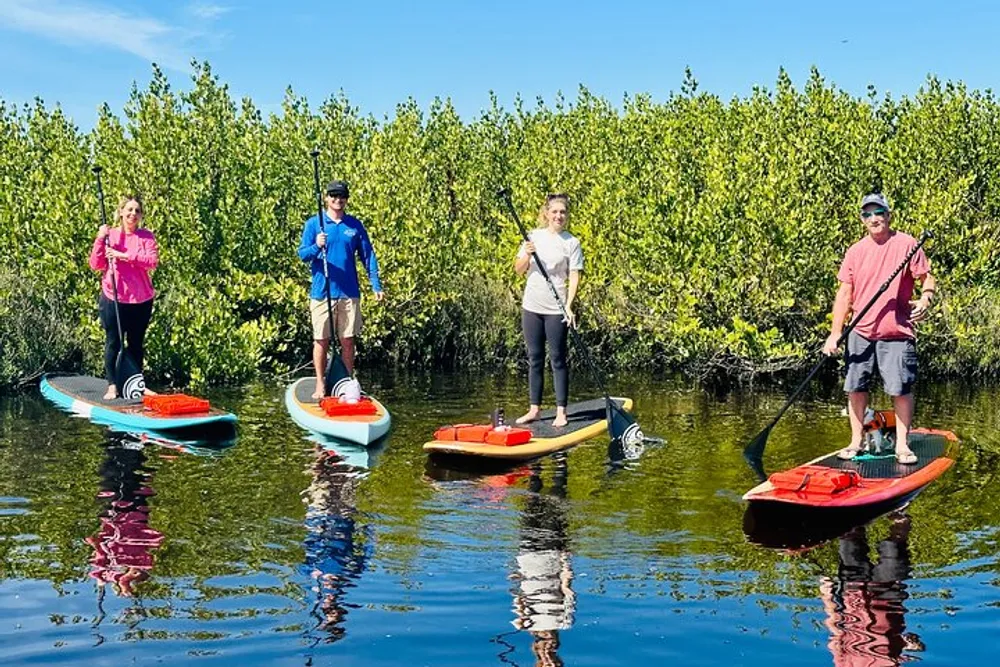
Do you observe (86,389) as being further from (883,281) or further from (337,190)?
(883,281)

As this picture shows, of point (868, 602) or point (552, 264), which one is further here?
point (552, 264)

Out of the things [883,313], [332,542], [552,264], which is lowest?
[332,542]

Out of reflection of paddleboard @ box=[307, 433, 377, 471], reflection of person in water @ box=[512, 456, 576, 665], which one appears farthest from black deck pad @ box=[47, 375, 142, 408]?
reflection of person in water @ box=[512, 456, 576, 665]

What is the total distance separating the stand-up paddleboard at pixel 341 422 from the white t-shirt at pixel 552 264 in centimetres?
205

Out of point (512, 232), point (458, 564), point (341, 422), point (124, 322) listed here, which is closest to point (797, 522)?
point (458, 564)

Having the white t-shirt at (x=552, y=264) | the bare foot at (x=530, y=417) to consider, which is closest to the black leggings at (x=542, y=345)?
the white t-shirt at (x=552, y=264)

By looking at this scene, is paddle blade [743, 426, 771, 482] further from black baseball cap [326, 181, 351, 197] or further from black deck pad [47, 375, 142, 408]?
black deck pad [47, 375, 142, 408]

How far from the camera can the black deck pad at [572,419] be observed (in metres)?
11.3

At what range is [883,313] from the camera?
901 cm

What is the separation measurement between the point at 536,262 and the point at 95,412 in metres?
5.60

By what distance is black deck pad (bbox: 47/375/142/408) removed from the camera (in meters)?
13.0

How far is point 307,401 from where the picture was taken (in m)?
13.2

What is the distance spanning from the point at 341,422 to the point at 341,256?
6.34 ft

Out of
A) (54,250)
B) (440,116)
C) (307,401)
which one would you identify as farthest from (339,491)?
(440,116)
